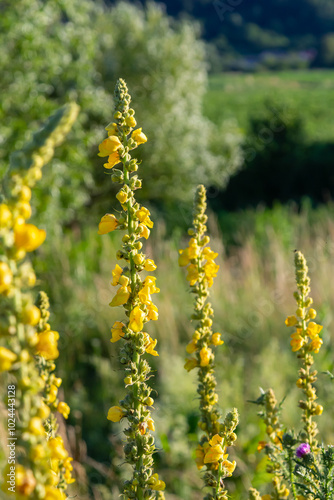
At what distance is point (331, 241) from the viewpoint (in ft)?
20.0

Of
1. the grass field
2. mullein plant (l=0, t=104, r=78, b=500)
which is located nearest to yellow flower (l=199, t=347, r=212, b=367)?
mullein plant (l=0, t=104, r=78, b=500)

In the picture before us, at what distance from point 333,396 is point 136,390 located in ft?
9.44

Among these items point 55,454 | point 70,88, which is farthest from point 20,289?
point 70,88

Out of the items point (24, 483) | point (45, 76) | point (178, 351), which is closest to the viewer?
point (24, 483)

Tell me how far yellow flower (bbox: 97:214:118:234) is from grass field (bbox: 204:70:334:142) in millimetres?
15944

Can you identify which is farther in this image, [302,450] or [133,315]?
[302,450]

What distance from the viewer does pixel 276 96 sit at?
17109 mm

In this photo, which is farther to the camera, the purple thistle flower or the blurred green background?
the blurred green background

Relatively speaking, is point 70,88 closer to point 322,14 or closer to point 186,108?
point 186,108

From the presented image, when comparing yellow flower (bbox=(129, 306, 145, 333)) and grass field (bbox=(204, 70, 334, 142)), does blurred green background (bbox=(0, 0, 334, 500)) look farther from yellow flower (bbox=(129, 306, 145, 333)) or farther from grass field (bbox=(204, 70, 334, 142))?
grass field (bbox=(204, 70, 334, 142))

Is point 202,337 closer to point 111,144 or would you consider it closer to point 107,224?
point 107,224

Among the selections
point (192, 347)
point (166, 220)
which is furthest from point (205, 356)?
point (166, 220)

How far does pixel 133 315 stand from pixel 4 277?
1.40 ft

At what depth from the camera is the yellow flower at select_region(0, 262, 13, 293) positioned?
1.61 ft
